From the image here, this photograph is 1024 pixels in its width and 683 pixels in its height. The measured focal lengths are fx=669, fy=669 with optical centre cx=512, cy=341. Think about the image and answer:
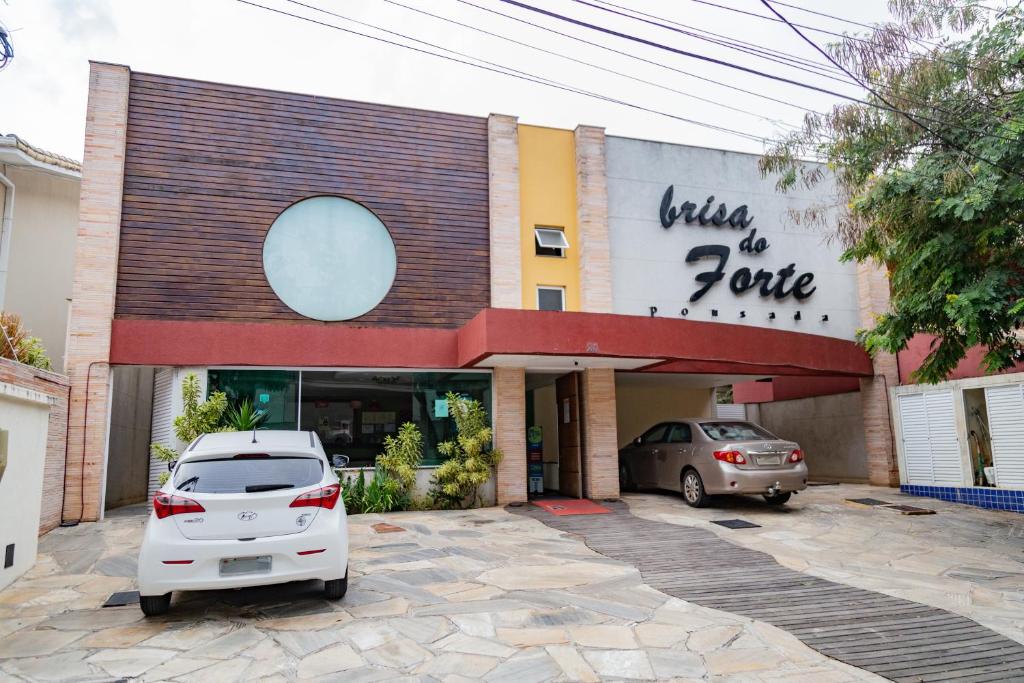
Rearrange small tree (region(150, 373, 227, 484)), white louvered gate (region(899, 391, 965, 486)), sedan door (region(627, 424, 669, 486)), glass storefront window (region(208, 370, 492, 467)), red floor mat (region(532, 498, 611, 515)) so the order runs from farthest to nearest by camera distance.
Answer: sedan door (region(627, 424, 669, 486)) < white louvered gate (region(899, 391, 965, 486)) < glass storefront window (region(208, 370, 492, 467)) < red floor mat (region(532, 498, 611, 515)) < small tree (region(150, 373, 227, 484))

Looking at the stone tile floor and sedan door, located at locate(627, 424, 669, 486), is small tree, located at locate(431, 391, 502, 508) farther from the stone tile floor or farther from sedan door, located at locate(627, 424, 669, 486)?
sedan door, located at locate(627, 424, 669, 486)

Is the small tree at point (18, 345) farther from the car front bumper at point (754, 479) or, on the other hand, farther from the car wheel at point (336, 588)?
the car front bumper at point (754, 479)

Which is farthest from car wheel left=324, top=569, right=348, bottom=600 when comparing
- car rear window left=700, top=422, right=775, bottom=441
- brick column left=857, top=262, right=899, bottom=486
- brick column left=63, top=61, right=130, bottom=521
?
brick column left=857, top=262, right=899, bottom=486

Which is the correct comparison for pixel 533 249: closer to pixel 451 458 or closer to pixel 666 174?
Result: pixel 666 174

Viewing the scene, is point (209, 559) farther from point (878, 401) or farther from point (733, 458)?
point (878, 401)

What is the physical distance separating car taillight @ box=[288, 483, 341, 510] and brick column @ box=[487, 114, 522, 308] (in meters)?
7.02

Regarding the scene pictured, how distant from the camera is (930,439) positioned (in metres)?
12.5

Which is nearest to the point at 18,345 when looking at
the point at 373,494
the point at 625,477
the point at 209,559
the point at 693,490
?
the point at 373,494

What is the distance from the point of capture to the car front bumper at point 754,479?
9.95 metres

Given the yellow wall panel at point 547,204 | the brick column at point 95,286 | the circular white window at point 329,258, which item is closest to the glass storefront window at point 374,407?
the circular white window at point 329,258

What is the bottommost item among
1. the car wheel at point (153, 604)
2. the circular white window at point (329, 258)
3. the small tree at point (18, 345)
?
the car wheel at point (153, 604)

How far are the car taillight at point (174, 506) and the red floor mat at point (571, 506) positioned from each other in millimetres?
6546

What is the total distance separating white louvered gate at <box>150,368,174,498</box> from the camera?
10.9m

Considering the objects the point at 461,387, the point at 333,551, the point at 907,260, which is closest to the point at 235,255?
the point at 461,387
